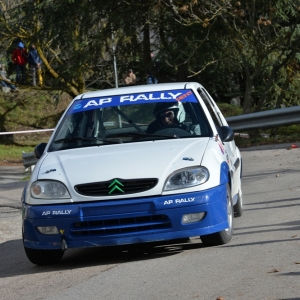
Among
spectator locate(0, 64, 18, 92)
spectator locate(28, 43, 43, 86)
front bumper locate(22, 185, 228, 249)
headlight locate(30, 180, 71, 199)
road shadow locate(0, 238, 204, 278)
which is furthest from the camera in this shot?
spectator locate(0, 64, 18, 92)

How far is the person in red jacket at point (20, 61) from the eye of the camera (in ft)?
91.8

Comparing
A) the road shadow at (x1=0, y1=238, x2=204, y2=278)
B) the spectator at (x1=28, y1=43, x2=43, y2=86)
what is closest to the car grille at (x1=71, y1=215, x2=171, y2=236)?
the road shadow at (x1=0, y1=238, x2=204, y2=278)

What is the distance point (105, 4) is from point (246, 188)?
1137cm

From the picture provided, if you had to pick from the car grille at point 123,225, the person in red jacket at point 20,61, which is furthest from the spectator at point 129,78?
the car grille at point 123,225

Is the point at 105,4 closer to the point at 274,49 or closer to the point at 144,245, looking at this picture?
the point at 274,49

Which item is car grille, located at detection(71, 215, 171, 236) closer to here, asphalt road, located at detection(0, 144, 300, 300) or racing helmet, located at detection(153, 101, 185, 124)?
asphalt road, located at detection(0, 144, 300, 300)

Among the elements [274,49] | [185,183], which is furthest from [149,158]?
[274,49]

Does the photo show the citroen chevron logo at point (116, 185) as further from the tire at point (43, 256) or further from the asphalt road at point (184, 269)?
the tire at point (43, 256)

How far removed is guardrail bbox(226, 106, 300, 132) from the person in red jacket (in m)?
13.4

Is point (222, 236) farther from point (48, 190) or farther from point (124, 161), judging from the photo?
point (48, 190)

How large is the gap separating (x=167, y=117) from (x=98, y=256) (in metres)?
1.59

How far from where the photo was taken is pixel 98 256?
25.3 feet

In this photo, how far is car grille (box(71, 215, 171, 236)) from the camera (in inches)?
266

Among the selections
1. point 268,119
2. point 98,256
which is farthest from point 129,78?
point 98,256
